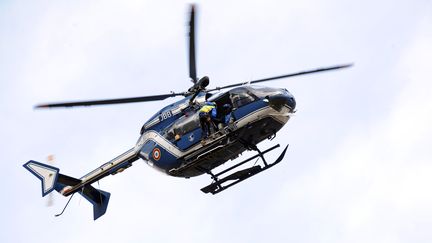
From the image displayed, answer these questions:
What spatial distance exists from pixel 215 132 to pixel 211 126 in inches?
8.9

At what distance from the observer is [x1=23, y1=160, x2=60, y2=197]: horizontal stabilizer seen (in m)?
25.0

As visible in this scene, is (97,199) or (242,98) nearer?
(242,98)

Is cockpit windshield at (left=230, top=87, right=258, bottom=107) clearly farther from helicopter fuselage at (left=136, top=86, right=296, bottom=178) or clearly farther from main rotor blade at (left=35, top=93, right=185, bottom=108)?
main rotor blade at (left=35, top=93, right=185, bottom=108)

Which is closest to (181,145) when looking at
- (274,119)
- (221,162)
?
(221,162)

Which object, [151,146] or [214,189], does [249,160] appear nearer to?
[214,189]

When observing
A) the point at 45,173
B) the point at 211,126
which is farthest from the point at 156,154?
the point at 45,173

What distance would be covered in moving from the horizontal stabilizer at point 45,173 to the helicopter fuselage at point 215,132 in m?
3.74

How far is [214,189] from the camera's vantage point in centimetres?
2214

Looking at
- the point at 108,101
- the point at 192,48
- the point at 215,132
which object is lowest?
the point at 215,132

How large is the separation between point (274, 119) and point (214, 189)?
2.93 m

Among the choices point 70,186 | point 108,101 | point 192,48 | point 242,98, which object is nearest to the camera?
point 242,98

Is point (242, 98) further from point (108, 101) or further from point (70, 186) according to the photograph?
point (70, 186)

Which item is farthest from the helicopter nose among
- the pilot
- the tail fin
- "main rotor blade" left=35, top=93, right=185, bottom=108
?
the tail fin

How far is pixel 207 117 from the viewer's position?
2128 cm
